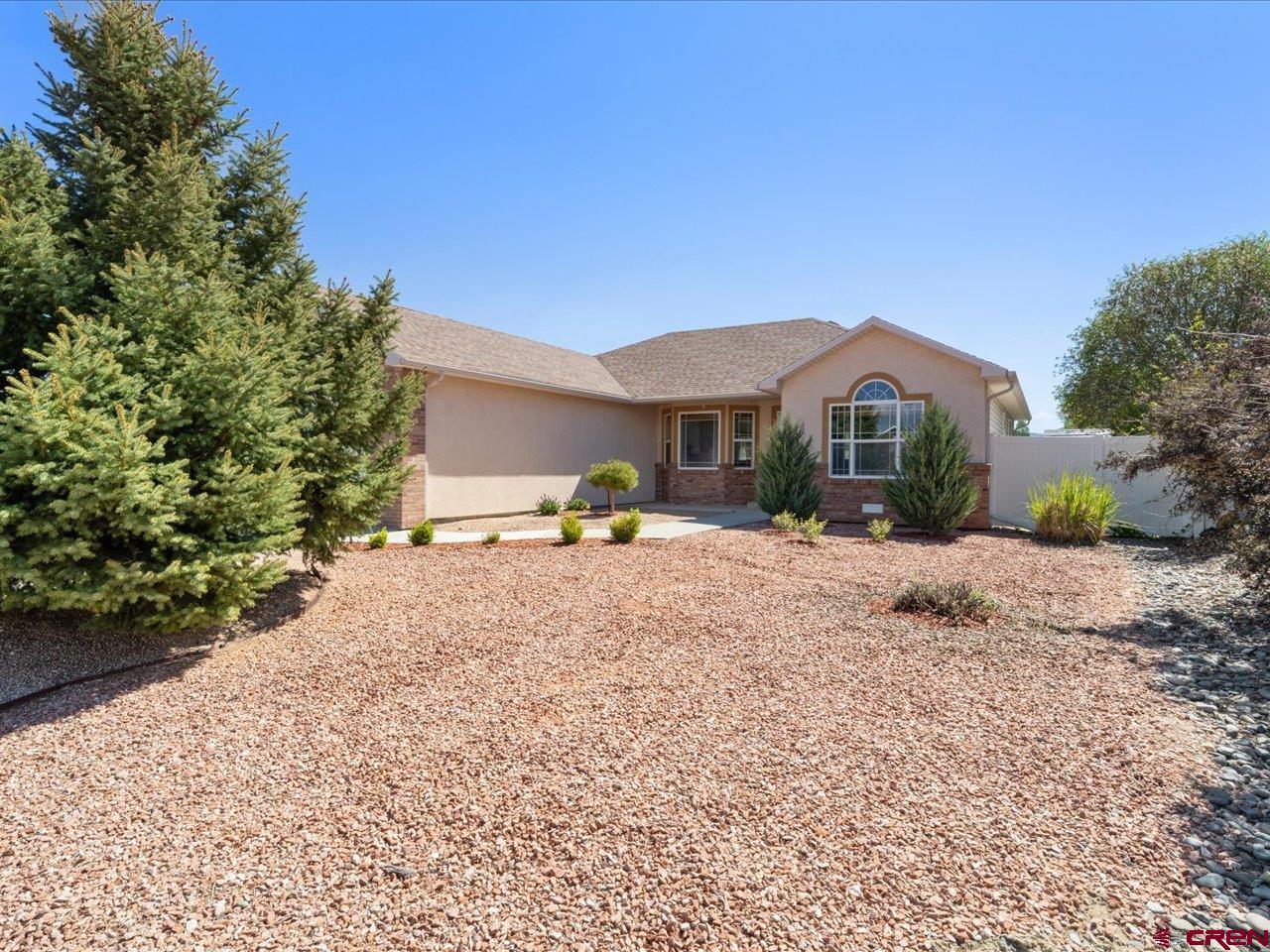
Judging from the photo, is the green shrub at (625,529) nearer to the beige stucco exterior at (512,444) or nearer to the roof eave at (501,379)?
the roof eave at (501,379)

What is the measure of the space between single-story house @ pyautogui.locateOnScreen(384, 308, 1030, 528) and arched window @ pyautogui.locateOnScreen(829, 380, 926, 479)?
0.08 ft

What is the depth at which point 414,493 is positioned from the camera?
1205cm

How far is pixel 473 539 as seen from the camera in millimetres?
10258

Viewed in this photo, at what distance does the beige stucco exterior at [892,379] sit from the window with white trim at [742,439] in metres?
2.75

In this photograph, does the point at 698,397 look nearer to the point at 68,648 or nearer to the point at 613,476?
the point at 613,476

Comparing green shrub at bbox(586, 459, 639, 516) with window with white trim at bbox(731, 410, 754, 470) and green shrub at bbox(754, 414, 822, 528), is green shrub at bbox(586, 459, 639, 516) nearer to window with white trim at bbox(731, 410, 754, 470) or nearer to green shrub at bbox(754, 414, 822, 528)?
green shrub at bbox(754, 414, 822, 528)

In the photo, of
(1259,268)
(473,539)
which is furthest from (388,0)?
(1259,268)

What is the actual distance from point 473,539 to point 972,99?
1070 cm

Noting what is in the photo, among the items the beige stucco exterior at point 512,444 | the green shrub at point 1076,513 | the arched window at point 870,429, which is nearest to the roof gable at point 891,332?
the arched window at point 870,429

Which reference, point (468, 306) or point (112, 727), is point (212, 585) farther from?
point (468, 306)

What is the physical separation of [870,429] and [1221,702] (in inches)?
383

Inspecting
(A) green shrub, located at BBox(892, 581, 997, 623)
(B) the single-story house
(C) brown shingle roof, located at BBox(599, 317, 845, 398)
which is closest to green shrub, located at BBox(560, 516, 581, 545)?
(B) the single-story house

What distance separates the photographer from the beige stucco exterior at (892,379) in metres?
12.5

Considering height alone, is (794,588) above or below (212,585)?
below
